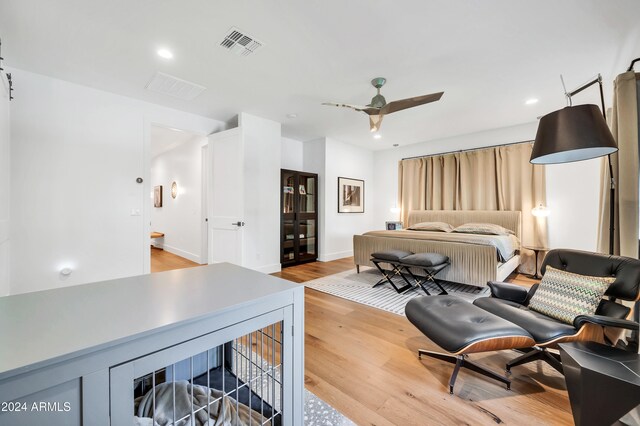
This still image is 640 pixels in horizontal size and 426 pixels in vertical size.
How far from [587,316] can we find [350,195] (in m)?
4.77

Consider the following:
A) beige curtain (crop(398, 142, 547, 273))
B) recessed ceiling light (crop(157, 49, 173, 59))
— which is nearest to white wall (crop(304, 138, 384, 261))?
beige curtain (crop(398, 142, 547, 273))

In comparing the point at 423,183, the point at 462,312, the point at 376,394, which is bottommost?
the point at 376,394

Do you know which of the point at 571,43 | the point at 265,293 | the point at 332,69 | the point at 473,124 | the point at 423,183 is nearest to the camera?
the point at 265,293

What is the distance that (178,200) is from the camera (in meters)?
6.32

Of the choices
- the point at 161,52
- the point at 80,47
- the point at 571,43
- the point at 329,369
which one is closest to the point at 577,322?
the point at 329,369

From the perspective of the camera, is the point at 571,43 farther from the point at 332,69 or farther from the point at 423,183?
the point at 423,183

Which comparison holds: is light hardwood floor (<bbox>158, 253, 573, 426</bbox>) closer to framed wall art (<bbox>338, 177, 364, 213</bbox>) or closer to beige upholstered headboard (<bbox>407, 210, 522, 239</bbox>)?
beige upholstered headboard (<bbox>407, 210, 522, 239</bbox>)

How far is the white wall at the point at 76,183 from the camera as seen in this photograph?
2.79 metres

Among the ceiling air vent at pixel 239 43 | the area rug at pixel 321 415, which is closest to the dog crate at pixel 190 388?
the area rug at pixel 321 415

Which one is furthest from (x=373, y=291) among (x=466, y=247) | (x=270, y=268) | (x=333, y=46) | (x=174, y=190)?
(x=174, y=190)

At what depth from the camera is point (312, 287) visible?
3.72 m

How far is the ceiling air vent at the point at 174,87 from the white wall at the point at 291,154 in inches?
90.2

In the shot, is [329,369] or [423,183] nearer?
[329,369]

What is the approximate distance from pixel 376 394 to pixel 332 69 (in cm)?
291
